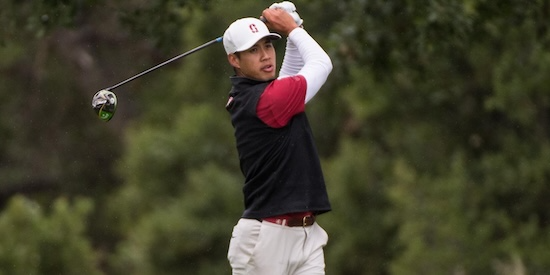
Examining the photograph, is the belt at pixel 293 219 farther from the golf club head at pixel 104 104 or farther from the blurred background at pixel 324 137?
the blurred background at pixel 324 137

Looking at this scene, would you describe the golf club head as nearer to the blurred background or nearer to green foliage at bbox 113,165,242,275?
the blurred background

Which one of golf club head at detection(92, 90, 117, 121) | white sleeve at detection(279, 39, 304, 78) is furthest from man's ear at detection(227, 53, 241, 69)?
golf club head at detection(92, 90, 117, 121)

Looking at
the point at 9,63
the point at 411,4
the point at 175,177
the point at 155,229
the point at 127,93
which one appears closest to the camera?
the point at 411,4

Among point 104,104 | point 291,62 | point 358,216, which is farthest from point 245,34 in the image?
point 358,216

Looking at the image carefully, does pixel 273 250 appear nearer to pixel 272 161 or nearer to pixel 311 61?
pixel 272 161

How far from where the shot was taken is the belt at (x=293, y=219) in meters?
6.45

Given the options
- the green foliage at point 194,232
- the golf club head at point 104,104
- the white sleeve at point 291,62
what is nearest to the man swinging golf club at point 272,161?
the white sleeve at point 291,62

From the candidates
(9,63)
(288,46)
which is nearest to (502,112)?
(288,46)

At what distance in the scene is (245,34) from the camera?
6.41 metres

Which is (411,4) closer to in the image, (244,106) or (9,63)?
(244,106)

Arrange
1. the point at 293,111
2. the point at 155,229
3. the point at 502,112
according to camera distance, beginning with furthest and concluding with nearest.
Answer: the point at 155,229
the point at 502,112
the point at 293,111

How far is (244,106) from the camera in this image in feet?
20.9

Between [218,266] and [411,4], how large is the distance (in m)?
12.7

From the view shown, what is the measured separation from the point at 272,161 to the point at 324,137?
18.1 meters
